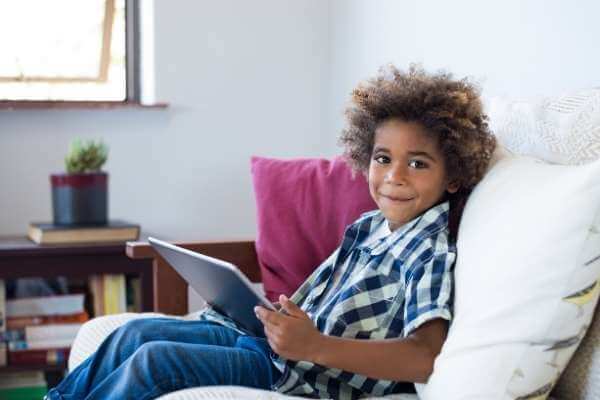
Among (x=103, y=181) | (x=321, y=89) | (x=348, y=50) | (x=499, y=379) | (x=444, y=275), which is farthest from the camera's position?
(x=321, y=89)

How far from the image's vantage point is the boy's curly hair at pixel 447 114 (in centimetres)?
143

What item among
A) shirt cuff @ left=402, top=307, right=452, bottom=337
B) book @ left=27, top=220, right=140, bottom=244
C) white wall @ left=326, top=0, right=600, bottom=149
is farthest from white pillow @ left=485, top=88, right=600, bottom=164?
book @ left=27, top=220, right=140, bottom=244

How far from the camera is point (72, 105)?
103 inches

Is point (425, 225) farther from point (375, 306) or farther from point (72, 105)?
point (72, 105)

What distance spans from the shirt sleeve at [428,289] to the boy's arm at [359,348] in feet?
0.06

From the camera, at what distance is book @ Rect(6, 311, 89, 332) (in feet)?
7.86

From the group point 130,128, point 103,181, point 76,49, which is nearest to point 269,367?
point 103,181

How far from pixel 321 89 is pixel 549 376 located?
5.81 ft

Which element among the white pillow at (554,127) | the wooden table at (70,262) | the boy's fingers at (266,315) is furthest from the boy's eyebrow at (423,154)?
the wooden table at (70,262)

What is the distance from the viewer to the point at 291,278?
73.6 inches

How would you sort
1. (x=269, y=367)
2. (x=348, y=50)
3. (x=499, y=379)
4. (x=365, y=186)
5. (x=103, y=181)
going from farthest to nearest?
(x=348, y=50)
(x=103, y=181)
(x=365, y=186)
(x=269, y=367)
(x=499, y=379)

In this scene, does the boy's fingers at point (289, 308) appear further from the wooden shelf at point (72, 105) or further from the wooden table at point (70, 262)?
the wooden shelf at point (72, 105)

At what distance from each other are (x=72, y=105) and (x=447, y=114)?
4.78ft

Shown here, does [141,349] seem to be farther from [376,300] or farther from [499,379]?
[499,379]
